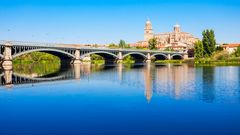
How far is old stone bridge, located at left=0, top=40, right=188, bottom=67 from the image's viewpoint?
72731 millimetres

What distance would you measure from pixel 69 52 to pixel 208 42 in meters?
47.4

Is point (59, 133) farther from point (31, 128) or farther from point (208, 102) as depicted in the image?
point (208, 102)

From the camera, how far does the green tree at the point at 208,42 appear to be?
106375 millimetres

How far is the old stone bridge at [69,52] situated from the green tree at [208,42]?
26.1 metres

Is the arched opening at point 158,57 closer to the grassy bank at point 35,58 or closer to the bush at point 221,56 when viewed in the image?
the bush at point 221,56

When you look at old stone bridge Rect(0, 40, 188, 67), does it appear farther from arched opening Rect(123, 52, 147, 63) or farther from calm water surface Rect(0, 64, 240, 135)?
calm water surface Rect(0, 64, 240, 135)

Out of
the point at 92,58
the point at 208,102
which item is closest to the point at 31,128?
the point at 208,102

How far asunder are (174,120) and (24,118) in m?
7.91

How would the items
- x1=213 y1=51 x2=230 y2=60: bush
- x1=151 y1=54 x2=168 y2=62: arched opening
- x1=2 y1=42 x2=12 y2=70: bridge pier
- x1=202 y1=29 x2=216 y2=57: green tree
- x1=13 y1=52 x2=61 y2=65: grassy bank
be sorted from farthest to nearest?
x1=151 y1=54 x2=168 y2=62: arched opening, x1=13 y1=52 x2=61 y2=65: grassy bank, x1=202 y1=29 x2=216 y2=57: green tree, x1=213 y1=51 x2=230 y2=60: bush, x1=2 y1=42 x2=12 y2=70: bridge pier

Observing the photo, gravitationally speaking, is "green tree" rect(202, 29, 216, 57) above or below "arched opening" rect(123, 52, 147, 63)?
above

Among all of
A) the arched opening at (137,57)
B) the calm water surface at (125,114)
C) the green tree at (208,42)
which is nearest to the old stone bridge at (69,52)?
the arched opening at (137,57)

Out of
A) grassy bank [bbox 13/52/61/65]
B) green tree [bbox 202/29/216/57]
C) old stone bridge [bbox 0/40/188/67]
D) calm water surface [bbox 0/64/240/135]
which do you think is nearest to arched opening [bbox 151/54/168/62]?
old stone bridge [bbox 0/40/188/67]

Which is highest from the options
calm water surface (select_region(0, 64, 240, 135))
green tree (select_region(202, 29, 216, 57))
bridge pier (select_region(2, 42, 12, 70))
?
green tree (select_region(202, 29, 216, 57))

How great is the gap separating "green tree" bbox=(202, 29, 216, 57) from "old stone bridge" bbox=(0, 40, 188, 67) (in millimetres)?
26113
